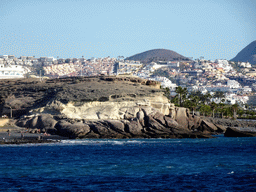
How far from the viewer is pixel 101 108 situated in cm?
6512

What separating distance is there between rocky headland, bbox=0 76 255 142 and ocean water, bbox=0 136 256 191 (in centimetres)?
1023

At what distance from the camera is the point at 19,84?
80562 millimetres

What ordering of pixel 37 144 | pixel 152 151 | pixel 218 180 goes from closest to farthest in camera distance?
pixel 218 180 < pixel 152 151 < pixel 37 144

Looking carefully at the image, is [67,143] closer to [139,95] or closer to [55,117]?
[55,117]

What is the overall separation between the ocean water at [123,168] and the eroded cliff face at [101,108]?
14.2 meters

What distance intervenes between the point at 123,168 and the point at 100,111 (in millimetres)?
32328

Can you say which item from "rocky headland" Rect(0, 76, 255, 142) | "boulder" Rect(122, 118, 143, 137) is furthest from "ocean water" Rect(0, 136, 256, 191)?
"boulder" Rect(122, 118, 143, 137)

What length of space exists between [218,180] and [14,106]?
49770 millimetres

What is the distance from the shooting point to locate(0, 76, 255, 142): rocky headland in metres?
60.0

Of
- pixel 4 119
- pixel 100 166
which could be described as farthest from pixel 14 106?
pixel 100 166

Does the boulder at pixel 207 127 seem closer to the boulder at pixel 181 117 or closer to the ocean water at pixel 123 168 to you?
the boulder at pixel 181 117

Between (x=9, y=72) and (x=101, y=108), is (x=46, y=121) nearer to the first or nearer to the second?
(x=101, y=108)

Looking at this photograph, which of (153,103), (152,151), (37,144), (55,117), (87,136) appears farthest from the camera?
(153,103)

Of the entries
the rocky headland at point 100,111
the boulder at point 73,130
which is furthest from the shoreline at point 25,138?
the rocky headland at point 100,111
